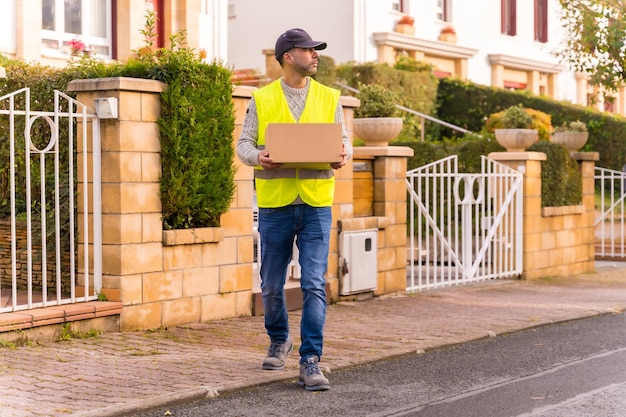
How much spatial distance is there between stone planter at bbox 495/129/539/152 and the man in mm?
7641

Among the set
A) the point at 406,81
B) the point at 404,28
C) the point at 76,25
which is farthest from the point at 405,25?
the point at 76,25

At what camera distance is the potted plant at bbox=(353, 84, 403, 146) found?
1198 cm

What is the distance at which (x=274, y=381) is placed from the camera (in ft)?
23.2

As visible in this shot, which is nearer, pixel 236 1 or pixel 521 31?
pixel 236 1

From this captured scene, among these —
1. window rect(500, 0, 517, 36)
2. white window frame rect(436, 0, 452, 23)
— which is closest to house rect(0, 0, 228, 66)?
white window frame rect(436, 0, 452, 23)

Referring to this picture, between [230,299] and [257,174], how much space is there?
3.04m

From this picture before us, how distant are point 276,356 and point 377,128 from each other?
5003mm

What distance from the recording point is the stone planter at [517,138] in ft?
47.5

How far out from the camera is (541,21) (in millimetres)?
35375

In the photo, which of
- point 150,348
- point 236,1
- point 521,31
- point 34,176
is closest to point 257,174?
point 150,348

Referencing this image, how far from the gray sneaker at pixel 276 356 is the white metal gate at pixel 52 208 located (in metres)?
2.03

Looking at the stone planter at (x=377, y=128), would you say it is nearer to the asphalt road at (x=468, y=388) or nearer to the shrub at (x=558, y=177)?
the asphalt road at (x=468, y=388)

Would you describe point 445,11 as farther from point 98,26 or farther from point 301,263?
point 301,263

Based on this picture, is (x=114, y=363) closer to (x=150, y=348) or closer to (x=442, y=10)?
(x=150, y=348)
